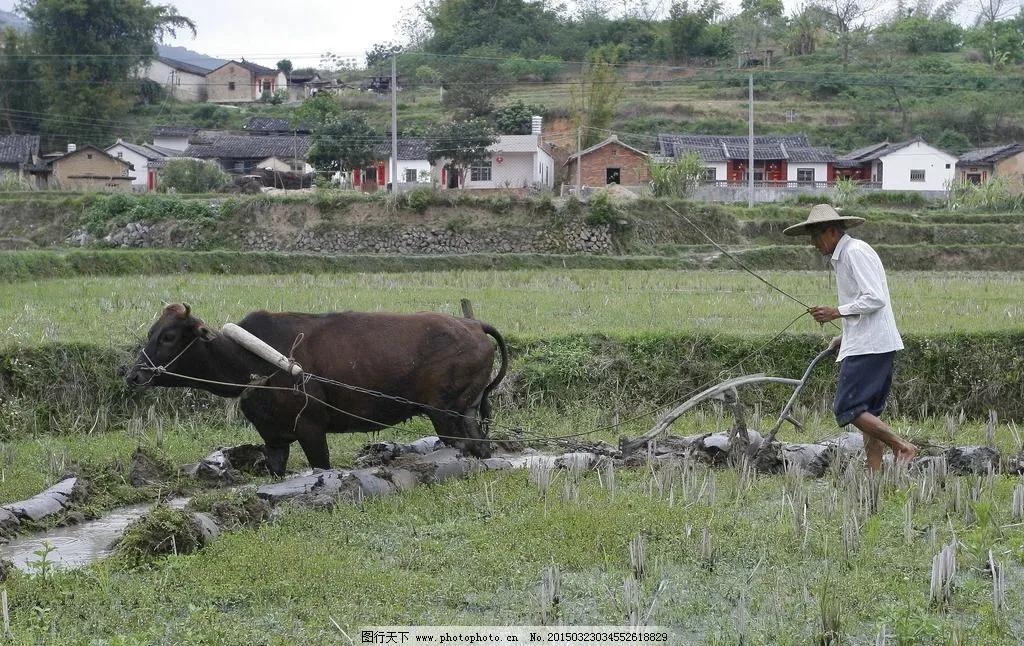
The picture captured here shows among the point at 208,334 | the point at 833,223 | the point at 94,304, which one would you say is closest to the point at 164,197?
the point at 94,304

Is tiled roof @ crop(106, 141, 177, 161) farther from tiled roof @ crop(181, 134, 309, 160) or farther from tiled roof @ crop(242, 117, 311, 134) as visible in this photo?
tiled roof @ crop(242, 117, 311, 134)

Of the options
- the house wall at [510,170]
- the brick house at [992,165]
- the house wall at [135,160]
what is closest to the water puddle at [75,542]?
the house wall at [510,170]

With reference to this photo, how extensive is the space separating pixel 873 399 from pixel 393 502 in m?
3.51

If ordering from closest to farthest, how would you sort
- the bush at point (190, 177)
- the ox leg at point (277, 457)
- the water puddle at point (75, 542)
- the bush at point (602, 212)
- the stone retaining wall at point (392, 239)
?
1. the water puddle at point (75, 542)
2. the ox leg at point (277, 457)
3. the stone retaining wall at point (392, 239)
4. the bush at point (602, 212)
5. the bush at point (190, 177)

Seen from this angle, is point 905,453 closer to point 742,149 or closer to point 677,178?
point 677,178

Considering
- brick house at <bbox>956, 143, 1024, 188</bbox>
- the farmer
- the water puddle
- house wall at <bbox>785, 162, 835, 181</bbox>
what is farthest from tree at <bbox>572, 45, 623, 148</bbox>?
the water puddle

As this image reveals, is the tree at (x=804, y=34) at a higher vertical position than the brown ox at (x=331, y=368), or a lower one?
higher

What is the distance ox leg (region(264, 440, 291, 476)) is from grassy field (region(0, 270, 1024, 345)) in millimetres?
3573

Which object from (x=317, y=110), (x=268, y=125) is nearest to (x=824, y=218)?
(x=317, y=110)

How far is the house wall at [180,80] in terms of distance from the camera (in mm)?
86750

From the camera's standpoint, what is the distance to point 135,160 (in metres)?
59.9

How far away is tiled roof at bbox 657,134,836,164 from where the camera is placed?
57688mm

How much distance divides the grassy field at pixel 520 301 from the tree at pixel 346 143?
91.4 ft

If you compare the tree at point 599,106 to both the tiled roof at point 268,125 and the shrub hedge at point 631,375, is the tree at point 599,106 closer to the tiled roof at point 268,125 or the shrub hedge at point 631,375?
the tiled roof at point 268,125
